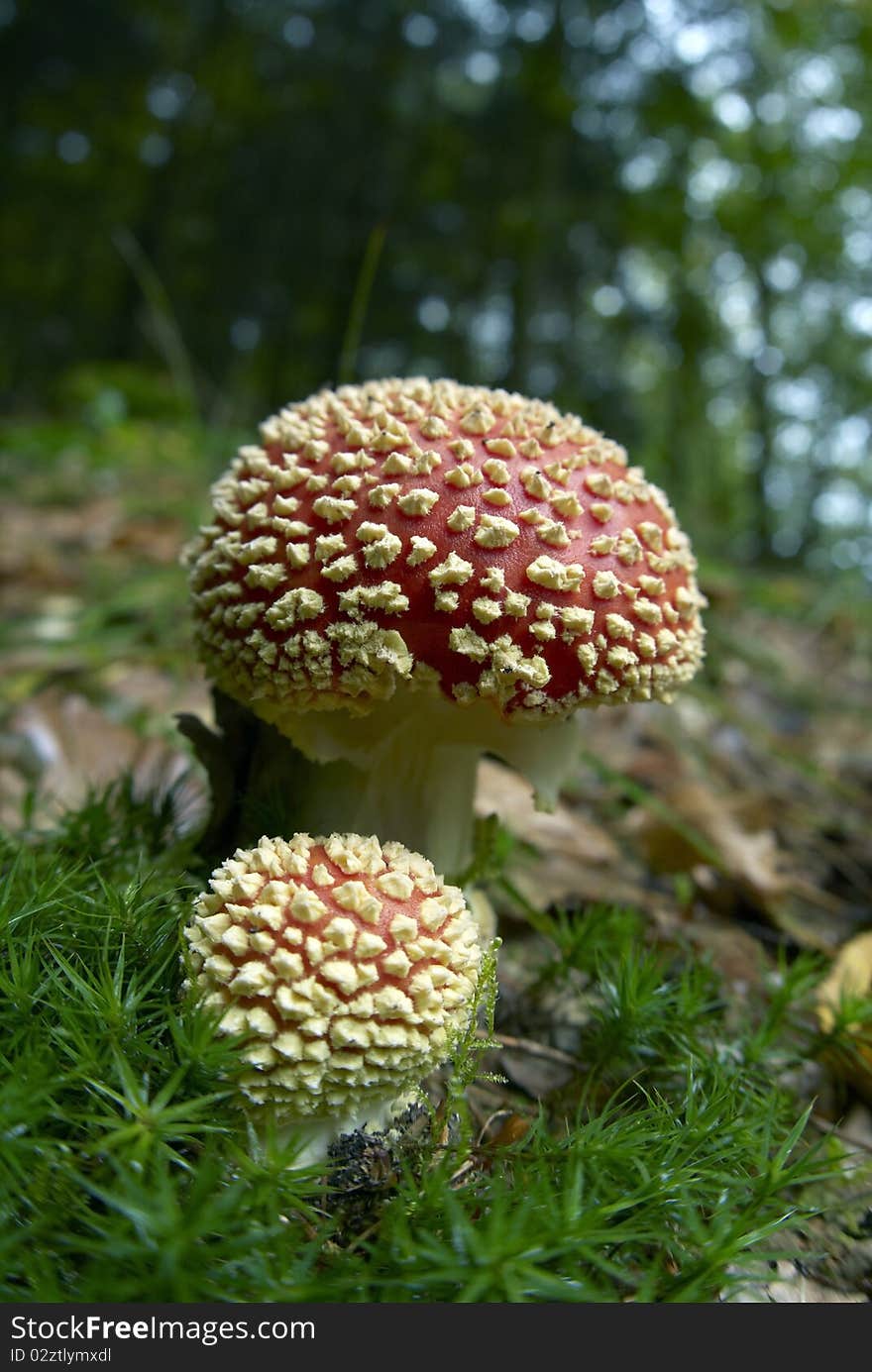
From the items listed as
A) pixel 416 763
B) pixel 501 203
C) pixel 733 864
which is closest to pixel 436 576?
pixel 416 763

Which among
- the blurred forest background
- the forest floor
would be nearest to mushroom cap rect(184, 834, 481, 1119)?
the forest floor

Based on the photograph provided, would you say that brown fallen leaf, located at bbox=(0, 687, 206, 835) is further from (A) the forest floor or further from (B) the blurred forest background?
(B) the blurred forest background

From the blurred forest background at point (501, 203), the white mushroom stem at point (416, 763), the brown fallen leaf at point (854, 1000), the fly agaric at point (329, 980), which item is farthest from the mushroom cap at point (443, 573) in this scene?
the blurred forest background at point (501, 203)

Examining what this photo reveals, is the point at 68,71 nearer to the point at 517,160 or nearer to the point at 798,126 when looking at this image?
the point at 517,160

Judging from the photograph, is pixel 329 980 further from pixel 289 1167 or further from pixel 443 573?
pixel 443 573

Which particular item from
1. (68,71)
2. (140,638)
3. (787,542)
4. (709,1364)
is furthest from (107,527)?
(68,71)

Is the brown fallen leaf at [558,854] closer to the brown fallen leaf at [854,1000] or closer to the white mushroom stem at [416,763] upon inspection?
the white mushroom stem at [416,763]

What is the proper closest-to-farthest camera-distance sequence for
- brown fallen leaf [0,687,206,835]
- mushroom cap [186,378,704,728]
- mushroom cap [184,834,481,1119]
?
mushroom cap [184,834,481,1119] < mushroom cap [186,378,704,728] < brown fallen leaf [0,687,206,835]
